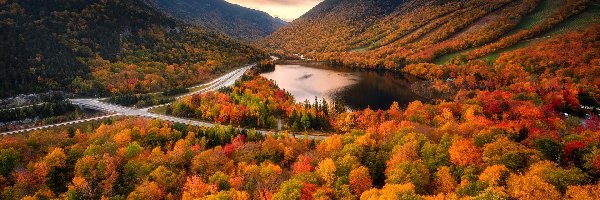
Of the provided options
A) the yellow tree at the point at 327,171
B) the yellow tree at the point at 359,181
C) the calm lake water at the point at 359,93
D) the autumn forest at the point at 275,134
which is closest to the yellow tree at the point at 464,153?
the autumn forest at the point at 275,134

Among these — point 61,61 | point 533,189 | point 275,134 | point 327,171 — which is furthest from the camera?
point 61,61

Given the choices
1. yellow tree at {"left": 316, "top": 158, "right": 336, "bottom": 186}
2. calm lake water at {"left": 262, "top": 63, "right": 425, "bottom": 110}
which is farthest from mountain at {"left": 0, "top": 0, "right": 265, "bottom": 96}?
yellow tree at {"left": 316, "top": 158, "right": 336, "bottom": 186}

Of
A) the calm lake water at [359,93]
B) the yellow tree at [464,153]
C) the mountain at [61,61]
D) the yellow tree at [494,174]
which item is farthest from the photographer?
the calm lake water at [359,93]

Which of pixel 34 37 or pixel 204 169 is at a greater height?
pixel 34 37

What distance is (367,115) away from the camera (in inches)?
4488

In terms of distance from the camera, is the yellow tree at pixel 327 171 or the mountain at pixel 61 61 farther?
the mountain at pixel 61 61

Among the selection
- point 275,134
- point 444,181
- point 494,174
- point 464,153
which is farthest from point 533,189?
point 275,134

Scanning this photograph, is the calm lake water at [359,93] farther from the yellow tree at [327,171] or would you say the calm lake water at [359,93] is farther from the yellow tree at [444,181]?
the yellow tree at [444,181]

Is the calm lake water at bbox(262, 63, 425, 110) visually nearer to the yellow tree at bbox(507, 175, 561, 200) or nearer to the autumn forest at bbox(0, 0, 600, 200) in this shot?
→ the autumn forest at bbox(0, 0, 600, 200)

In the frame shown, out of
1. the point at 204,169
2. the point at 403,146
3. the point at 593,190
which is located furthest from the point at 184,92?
the point at 593,190

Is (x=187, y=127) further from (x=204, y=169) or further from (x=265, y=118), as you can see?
(x=204, y=169)

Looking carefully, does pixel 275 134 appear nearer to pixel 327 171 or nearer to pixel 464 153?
pixel 327 171

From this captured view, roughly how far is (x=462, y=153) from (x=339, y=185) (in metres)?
21.0

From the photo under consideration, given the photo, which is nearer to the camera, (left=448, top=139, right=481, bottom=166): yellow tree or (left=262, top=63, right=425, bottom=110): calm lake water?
(left=448, top=139, right=481, bottom=166): yellow tree
